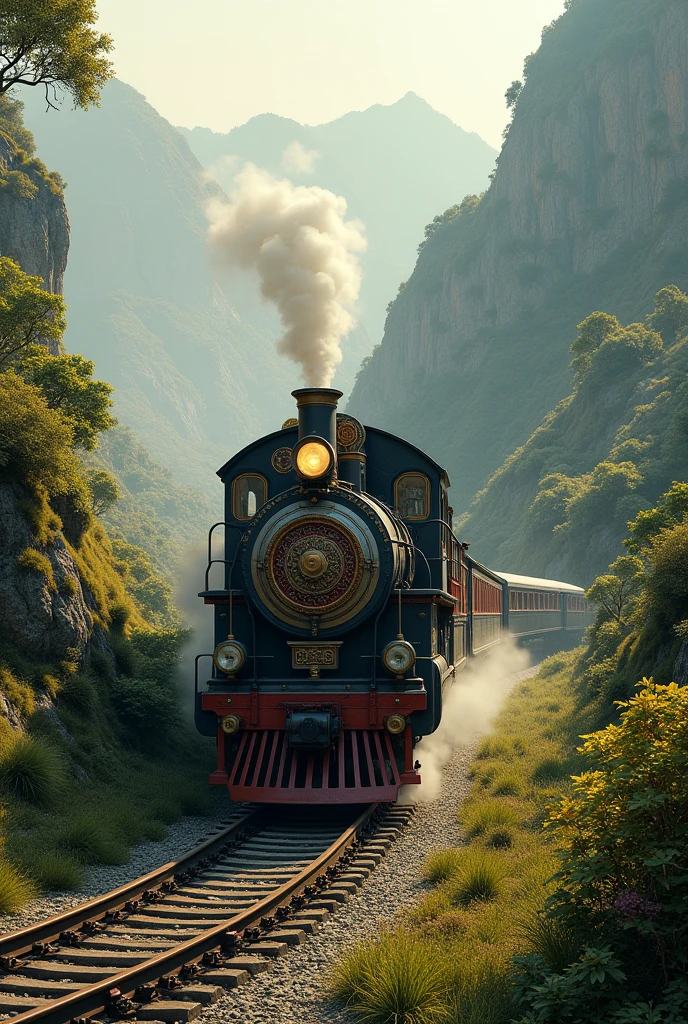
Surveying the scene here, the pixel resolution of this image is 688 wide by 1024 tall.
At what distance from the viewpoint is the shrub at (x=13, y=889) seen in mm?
8367

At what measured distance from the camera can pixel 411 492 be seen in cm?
1343

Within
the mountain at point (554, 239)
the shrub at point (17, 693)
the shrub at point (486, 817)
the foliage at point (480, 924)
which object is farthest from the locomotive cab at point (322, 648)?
the mountain at point (554, 239)

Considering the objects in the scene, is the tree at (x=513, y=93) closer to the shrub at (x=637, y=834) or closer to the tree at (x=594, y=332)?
the tree at (x=594, y=332)

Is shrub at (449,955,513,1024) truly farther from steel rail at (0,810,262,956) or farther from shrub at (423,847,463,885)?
steel rail at (0,810,262,956)

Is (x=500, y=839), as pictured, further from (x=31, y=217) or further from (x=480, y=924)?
(x=31, y=217)

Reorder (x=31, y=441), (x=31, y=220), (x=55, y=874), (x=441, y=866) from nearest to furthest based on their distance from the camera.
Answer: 1. (x=55, y=874)
2. (x=441, y=866)
3. (x=31, y=441)
4. (x=31, y=220)

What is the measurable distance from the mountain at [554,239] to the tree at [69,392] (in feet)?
226

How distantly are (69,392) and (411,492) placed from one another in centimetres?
1175

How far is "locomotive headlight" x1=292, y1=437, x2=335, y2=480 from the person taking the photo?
11.7m

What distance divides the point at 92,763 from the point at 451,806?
513cm

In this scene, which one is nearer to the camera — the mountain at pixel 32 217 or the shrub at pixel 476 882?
the shrub at pixel 476 882

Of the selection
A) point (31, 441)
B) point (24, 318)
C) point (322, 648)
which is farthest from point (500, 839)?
point (24, 318)

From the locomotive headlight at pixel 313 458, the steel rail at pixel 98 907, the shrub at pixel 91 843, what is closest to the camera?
the steel rail at pixel 98 907

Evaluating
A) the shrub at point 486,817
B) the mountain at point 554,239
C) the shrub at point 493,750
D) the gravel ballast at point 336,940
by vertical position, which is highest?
the mountain at point 554,239
